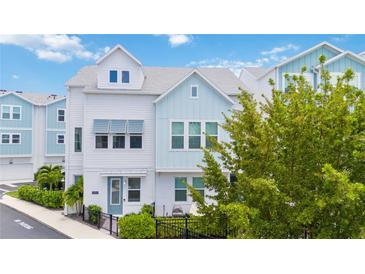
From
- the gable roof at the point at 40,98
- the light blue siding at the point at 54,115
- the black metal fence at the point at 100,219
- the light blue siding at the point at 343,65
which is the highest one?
the light blue siding at the point at 343,65

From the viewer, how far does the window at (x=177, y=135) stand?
1169 cm

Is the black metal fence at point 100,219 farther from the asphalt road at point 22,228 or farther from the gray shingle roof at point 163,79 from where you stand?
the gray shingle roof at point 163,79

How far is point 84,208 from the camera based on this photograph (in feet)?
37.6

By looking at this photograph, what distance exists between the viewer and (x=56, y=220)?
11.5 meters

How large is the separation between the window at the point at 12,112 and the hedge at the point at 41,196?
3.60 meters

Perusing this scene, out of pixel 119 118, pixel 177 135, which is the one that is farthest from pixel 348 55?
pixel 119 118

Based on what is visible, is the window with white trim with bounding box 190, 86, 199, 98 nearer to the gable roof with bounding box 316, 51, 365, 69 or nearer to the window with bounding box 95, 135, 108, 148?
the window with bounding box 95, 135, 108, 148

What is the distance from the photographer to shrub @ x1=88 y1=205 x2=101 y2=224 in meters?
10.9

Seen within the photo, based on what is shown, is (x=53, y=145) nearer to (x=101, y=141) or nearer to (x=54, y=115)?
(x=54, y=115)

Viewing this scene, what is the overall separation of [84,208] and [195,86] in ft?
19.3

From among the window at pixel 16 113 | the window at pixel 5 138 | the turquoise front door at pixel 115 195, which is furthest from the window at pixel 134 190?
the window at pixel 16 113

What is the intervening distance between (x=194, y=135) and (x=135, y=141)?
2.19 metres

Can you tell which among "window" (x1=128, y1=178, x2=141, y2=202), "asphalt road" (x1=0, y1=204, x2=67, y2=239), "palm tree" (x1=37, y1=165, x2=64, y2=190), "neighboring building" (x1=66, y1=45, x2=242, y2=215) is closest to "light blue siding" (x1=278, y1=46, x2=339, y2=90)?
"neighboring building" (x1=66, y1=45, x2=242, y2=215)

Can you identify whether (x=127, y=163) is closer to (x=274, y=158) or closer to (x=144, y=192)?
(x=144, y=192)
